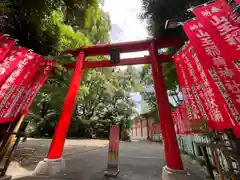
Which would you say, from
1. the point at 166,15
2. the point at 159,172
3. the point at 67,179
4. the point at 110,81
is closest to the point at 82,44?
the point at 166,15

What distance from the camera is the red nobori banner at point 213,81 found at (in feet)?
8.16

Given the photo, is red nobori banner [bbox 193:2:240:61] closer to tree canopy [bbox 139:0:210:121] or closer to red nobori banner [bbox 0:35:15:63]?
tree canopy [bbox 139:0:210:121]

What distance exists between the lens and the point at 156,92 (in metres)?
5.31

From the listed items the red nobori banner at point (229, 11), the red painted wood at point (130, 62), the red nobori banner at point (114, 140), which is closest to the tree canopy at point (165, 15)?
the red painted wood at point (130, 62)

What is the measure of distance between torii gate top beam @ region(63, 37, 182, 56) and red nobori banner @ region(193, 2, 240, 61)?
286 centimetres

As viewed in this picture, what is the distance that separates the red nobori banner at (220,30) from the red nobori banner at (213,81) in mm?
Answer: 77

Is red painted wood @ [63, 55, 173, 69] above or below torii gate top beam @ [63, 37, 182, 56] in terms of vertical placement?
below

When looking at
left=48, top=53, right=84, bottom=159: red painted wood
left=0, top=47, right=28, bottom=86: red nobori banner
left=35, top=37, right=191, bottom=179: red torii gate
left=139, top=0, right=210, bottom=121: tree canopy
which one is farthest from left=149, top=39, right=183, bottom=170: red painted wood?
left=0, top=47, right=28, bottom=86: red nobori banner

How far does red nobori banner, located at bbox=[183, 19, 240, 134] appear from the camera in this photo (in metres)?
2.49

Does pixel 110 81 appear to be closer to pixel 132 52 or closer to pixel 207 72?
pixel 132 52

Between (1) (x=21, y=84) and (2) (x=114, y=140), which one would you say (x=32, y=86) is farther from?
(2) (x=114, y=140)

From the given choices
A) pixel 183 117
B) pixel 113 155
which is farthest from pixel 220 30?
→ pixel 183 117

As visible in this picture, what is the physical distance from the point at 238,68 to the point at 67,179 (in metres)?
4.65

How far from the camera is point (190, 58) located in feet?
12.6
